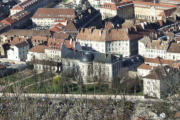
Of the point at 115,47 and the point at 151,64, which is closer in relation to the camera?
the point at 151,64

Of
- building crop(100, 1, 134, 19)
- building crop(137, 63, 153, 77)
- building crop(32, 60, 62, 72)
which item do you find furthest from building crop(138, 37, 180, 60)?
building crop(100, 1, 134, 19)

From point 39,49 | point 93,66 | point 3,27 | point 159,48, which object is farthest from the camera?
point 3,27

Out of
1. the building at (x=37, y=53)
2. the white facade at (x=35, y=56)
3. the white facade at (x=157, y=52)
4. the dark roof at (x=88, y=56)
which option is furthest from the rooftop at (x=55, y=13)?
the dark roof at (x=88, y=56)

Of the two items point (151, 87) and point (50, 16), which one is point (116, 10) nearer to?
point (50, 16)

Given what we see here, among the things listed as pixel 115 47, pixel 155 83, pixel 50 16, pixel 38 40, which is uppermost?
pixel 50 16

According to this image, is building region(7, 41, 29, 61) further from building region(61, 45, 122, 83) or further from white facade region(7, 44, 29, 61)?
building region(61, 45, 122, 83)

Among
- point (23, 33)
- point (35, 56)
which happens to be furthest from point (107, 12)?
point (35, 56)

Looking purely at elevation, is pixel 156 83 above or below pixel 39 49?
below
